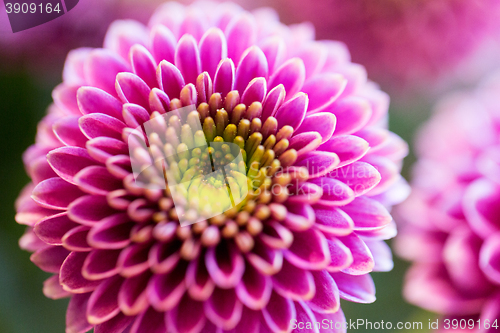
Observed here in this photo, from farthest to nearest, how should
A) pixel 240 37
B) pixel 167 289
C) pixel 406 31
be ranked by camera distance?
pixel 406 31
pixel 240 37
pixel 167 289

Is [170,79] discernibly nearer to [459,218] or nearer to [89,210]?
[89,210]

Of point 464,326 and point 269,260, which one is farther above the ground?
point 269,260

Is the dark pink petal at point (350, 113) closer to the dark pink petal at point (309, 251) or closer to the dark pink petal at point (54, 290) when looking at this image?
the dark pink petal at point (309, 251)

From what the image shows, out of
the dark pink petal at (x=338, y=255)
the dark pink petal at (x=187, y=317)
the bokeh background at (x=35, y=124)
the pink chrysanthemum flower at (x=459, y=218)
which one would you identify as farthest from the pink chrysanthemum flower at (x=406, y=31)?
the dark pink petal at (x=187, y=317)

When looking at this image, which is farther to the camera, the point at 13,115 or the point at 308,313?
the point at 13,115

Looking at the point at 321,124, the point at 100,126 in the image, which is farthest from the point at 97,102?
the point at 321,124

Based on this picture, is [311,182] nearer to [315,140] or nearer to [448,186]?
[315,140]

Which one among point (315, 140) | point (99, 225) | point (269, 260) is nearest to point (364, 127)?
point (315, 140)
